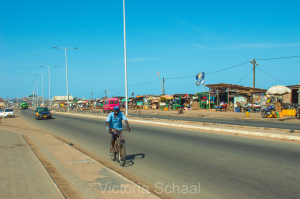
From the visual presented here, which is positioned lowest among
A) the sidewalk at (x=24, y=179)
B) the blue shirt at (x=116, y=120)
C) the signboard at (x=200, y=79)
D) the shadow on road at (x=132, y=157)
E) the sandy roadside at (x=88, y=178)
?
the shadow on road at (x=132, y=157)

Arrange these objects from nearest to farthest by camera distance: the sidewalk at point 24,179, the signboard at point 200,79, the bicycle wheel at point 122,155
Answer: the sidewalk at point 24,179 → the bicycle wheel at point 122,155 → the signboard at point 200,79

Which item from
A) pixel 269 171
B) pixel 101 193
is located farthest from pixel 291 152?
pixel 101 193

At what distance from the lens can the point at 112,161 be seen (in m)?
8.02

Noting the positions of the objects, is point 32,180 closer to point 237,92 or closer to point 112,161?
point 112,161

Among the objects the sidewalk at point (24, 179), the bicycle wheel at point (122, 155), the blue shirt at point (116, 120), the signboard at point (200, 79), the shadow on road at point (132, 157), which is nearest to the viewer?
the sidewalk at point (24, 179)

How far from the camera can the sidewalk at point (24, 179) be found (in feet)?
15.5

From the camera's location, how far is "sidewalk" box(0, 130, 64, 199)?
473 centimetres

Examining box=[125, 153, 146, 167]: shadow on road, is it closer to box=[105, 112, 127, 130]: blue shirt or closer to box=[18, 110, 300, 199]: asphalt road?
box=[18, 110, 300, 199]: asphalt road

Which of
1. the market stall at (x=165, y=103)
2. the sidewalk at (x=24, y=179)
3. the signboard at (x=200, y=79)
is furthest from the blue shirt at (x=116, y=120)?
the signboard at (x=200, y=79)

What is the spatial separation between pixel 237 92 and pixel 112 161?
102 ft

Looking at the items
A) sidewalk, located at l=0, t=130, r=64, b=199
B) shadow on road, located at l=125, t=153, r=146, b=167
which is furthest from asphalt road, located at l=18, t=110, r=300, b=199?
sidewalk, located at l=0, t=130, r=64, b=199

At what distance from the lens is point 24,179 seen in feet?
18.5

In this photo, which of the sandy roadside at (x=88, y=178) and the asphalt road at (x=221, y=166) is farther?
the asphalt road at (x=221, y=166)

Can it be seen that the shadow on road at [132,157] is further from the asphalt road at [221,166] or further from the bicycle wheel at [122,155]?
the bicycle wheel at [122,155]
